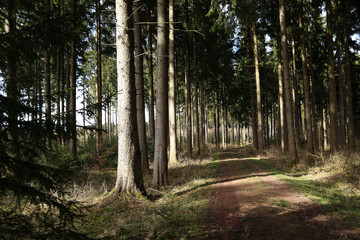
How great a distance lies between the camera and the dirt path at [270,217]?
3756mm

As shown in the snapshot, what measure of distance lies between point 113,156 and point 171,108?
5.45m

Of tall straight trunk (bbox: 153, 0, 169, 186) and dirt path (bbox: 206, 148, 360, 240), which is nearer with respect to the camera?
dirt path (bbox: 206, 148, 360, 240)

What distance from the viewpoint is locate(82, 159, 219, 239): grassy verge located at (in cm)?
401

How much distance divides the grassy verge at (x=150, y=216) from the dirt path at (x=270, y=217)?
15.1 inches

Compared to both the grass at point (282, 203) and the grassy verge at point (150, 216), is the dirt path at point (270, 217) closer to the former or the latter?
the grass at point (282, 203)

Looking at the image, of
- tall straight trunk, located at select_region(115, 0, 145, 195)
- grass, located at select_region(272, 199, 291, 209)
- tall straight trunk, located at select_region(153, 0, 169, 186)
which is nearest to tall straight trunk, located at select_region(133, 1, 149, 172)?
tall straight trunk, located at select_region(153, 0, 169, 186)

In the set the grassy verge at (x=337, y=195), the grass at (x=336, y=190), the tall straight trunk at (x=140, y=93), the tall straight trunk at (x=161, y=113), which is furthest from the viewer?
the tall straight trunk at (x=140, y=93)

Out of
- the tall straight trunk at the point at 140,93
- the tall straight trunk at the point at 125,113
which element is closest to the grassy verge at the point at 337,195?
the tall straight trunk at the point at 125,113

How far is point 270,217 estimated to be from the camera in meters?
4.52

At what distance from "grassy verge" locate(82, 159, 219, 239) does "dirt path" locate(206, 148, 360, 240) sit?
0.38m

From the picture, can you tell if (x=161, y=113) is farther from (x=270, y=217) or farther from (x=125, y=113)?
(x=270, y=217)

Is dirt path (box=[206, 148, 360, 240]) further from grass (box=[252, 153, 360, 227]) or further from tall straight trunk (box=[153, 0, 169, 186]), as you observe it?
tall straight trunk (box=[153, 0, 169, 186])

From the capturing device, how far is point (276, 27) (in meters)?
15.3

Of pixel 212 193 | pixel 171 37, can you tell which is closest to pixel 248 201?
pixel 212 193
